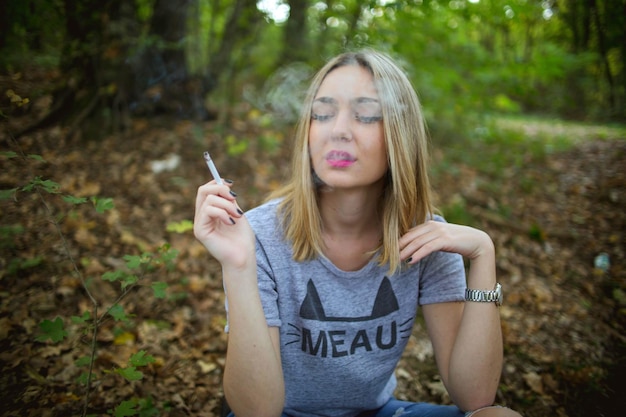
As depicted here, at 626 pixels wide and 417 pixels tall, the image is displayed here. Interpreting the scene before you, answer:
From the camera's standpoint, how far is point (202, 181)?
428 cm

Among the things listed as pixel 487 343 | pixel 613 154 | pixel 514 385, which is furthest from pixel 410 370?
pixel 613 154

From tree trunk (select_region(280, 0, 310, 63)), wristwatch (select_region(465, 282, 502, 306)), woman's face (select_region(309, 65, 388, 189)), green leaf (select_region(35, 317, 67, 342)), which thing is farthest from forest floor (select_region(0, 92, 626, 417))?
wristwatch (select_region(465, 282, 502, 306))

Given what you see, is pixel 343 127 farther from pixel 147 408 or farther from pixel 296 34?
pixel 296 34

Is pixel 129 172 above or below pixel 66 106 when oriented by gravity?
below

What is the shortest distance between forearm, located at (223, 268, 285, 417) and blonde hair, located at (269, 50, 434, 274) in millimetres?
345

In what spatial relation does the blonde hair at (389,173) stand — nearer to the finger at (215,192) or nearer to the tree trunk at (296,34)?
the finger at (215,192)

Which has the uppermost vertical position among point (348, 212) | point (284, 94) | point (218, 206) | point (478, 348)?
point (284, 94)

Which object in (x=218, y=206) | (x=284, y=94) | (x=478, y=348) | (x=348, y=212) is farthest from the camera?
(x=284, y=94)

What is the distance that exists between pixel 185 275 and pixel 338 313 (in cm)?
205

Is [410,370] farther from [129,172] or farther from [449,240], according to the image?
[129,172]

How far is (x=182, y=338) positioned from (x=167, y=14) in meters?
3.97

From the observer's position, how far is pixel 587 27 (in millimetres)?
6266

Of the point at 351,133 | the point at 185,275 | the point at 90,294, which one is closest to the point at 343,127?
the point at 351,133

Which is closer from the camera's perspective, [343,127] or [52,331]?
[52,331]
